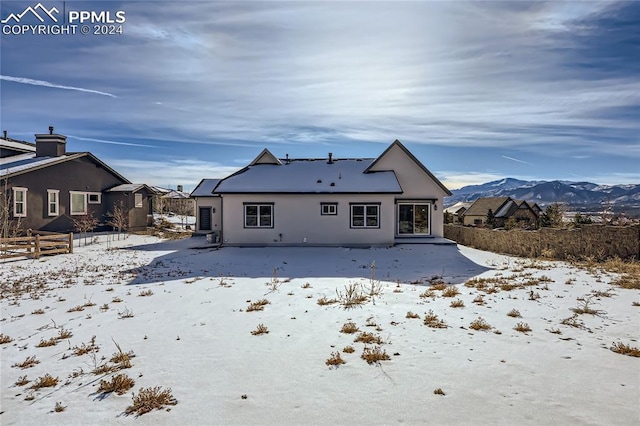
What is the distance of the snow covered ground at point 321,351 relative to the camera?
4.61m

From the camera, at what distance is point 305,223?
21766 millimetres

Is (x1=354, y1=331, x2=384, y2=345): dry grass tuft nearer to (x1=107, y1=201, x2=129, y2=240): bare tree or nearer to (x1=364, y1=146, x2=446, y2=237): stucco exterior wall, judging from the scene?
(x1=364, y1=146, x2=446, y2=237): stucco exterior wall

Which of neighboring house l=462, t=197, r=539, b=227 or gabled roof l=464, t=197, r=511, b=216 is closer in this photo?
neighboring house l=462, t=197, r=539, b=227

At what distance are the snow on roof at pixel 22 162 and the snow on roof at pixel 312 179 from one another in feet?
44.5

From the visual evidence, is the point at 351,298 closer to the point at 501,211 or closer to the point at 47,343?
the point at 47,343

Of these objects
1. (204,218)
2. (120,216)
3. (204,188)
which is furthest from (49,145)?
(204,218)

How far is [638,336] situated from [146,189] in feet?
113

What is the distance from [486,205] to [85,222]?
166 ft

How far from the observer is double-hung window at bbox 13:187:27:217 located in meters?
23.7

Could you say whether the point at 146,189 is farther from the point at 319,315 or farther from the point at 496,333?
the point at 496,333

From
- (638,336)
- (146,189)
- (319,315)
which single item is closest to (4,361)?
(319,315)

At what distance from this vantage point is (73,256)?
1930 cm

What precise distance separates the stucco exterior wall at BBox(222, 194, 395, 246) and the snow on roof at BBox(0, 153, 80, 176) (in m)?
14.3

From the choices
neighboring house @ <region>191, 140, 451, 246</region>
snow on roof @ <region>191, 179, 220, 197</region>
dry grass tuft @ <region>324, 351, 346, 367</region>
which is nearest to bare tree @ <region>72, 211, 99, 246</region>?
snow on roof @ <region>191, 179, 220, 197</region>
